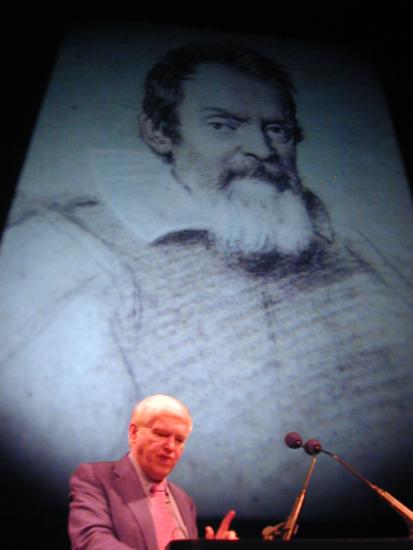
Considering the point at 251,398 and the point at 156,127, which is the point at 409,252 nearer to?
the point at 251,398

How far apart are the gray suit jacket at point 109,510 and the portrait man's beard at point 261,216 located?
146 centimetres

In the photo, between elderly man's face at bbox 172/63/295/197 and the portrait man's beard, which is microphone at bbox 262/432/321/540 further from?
elderly man's face at bbox 172/63/295/197

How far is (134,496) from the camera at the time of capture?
1770mm

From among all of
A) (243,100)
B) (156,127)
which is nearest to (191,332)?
(156,127)

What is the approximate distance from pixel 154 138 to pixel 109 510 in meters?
2.28

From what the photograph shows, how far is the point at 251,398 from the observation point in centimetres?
247

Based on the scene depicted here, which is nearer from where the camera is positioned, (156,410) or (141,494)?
(141,494)

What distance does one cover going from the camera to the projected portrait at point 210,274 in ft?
7.67

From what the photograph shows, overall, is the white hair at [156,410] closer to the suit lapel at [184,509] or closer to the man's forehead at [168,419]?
the man's forehead at [168,419]

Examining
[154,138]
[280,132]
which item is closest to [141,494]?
[154,138]

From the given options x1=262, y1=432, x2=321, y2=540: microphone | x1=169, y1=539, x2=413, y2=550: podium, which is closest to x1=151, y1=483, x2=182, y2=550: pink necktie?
x1=262, y1=432, x2=321, y2=540: microphone

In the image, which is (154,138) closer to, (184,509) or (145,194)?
(145,194)

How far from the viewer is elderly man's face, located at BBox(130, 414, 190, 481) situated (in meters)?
1.86

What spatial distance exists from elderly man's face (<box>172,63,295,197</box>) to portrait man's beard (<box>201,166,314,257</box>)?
0.06 feet
